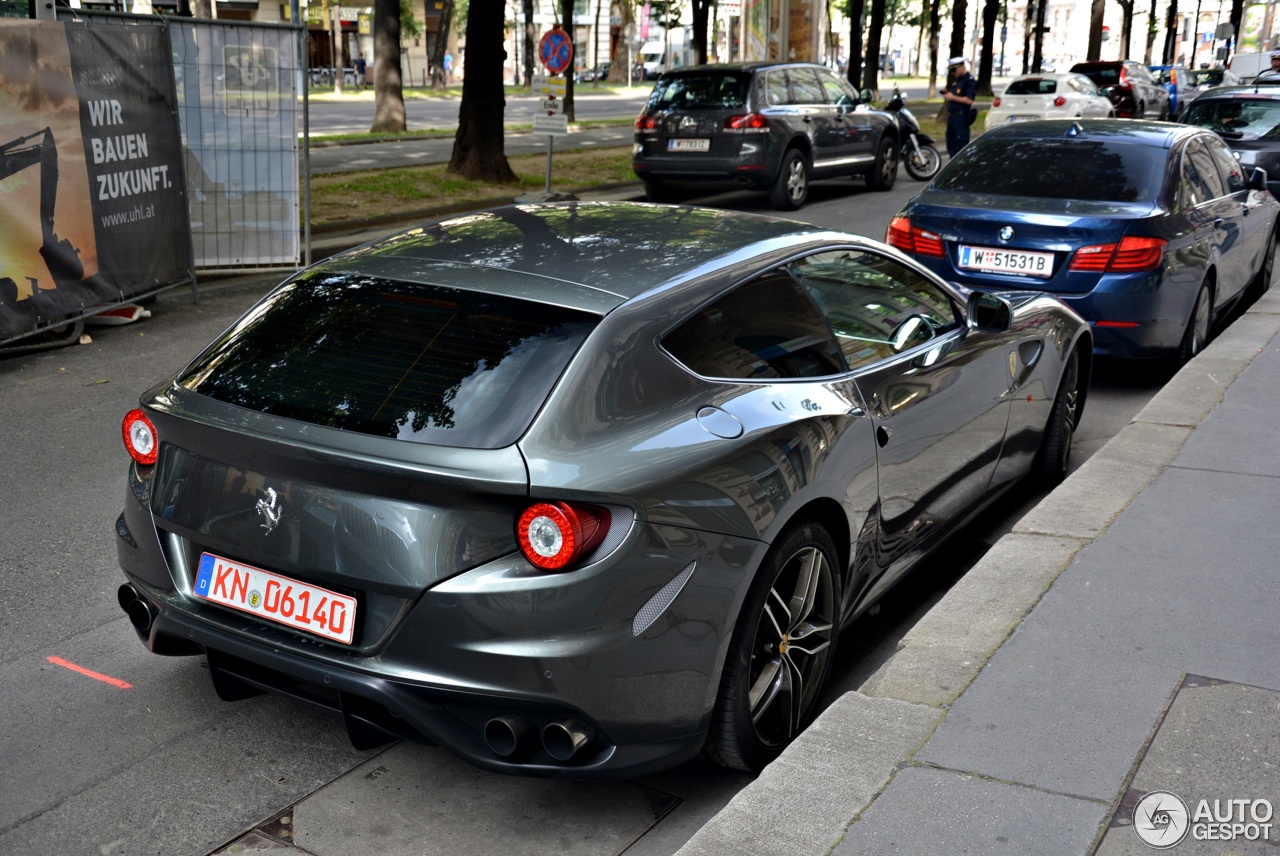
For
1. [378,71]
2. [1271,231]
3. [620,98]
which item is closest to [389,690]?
[1271,231]

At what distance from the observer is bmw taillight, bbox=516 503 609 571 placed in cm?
290

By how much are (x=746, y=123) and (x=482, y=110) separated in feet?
12.7

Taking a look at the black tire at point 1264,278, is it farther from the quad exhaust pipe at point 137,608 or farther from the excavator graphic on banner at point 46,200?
the quad exhaust pipe at point 137,608

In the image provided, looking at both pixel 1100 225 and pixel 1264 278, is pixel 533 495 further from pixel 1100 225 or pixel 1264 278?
pixel 1264 278

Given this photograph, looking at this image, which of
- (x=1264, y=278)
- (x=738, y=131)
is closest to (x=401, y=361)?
(x=1264, y=278)

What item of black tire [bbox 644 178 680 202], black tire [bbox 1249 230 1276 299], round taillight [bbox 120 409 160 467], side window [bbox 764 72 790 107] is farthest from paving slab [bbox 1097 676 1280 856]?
black tire [bbox 644 178 680 202]

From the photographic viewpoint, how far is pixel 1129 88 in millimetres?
31922

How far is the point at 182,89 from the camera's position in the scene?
33.1ft

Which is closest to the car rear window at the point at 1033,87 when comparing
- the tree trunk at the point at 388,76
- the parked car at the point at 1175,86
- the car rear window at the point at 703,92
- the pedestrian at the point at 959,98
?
the pedestrian at the point at 959,98

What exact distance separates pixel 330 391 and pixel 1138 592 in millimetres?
2712

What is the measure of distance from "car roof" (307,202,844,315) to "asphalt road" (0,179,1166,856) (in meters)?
1.33

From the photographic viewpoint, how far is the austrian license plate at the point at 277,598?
3.08 metres

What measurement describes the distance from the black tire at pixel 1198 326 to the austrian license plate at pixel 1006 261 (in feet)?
3.73

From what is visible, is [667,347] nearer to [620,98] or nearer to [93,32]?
[93,32]
